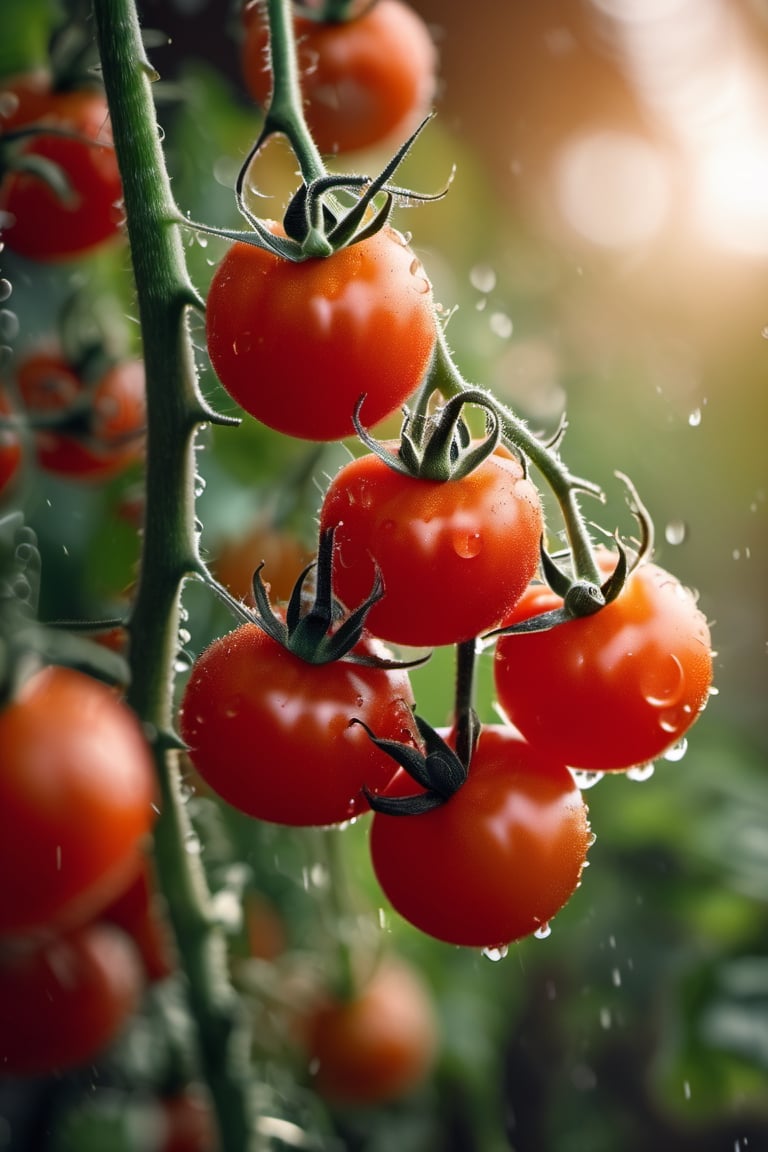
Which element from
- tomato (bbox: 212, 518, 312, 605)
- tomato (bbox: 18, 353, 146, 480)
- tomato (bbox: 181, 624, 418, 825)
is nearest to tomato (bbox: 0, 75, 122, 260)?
tomato (bbox: 18, 353, 146, 480)

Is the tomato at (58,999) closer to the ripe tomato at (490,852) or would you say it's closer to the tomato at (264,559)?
the tomato at (264,559)

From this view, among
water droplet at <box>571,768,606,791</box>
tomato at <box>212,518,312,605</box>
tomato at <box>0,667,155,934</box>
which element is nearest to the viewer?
tomato at <box>0,667,155,934</box>

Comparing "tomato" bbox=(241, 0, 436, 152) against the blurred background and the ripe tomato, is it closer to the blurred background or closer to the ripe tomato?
the blurred background

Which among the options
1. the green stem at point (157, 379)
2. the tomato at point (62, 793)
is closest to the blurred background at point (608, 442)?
the green stem at point (157, 379)

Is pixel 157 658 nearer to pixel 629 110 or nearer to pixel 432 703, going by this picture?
pixel 432 703

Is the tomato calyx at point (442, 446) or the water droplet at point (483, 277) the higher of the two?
the tomato calyx at point (442, 446)
